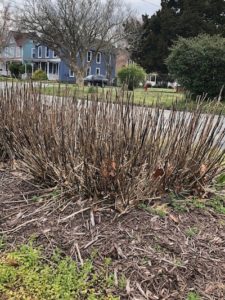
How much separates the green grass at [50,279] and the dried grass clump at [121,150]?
0.73m

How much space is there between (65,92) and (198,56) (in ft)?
42.9

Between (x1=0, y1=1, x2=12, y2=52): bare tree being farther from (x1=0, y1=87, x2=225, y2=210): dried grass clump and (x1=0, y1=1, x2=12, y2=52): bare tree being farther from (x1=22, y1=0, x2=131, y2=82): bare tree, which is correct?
(x1=0, y1=87, x2=225, y2=210): dried grass clump

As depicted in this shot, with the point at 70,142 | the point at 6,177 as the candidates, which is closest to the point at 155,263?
the point at 70,142

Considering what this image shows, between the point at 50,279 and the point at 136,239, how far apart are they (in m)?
0.70

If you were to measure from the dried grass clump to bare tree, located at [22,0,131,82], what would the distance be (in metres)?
31.9

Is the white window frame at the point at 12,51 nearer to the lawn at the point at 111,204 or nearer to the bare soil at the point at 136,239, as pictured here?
the lawn at the point at 111,204

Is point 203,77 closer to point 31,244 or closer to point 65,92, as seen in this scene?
point 65,92

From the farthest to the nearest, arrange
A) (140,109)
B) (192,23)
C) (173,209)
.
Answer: (192,23) < (140,109) < (173,209)

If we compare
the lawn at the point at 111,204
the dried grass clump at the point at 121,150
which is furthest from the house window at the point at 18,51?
the dried grass clump at the point at 121,150

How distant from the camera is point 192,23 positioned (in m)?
34.8

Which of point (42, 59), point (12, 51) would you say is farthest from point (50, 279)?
point (12, 51)

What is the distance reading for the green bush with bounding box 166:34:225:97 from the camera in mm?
16406

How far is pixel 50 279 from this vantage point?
8.99 ft

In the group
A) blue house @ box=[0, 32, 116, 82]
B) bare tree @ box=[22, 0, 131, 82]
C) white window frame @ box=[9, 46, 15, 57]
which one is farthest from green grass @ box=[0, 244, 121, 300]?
white window frame @ box=[9, 46, 15, 57]
